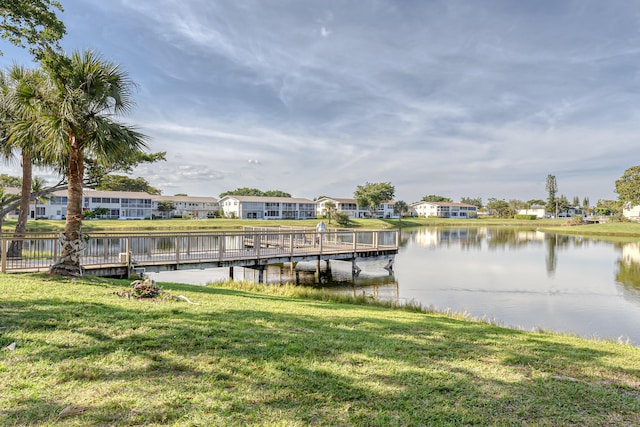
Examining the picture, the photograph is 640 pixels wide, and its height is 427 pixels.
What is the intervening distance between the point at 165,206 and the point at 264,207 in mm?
20033

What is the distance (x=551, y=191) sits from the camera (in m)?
115

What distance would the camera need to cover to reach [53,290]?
26.6 ft

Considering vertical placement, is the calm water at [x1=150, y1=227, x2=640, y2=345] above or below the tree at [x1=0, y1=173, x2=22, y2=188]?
below

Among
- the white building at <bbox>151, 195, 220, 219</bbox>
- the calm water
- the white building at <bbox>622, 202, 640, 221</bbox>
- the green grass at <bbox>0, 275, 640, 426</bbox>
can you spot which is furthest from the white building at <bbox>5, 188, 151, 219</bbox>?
the white building at <bbox>622, 202, 640, 221</bbox>

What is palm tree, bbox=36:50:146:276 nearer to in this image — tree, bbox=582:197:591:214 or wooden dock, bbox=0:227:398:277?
wooden dock, bbox=0:227:398:277

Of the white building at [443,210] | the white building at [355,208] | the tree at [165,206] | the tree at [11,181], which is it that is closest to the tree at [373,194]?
the white building at [355,208]

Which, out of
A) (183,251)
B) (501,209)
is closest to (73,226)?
(183,251)

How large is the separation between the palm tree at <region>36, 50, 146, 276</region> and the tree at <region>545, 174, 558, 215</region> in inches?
5066

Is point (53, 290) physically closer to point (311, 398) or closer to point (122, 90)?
point (122, 90)

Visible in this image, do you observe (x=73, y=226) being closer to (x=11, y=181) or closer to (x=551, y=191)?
(x=11, y=181)

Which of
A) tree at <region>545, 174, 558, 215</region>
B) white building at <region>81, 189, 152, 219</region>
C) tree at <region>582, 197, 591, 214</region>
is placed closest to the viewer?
white building at <region>81, 189, 152, 219</region>

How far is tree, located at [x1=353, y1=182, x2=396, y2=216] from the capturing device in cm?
9235

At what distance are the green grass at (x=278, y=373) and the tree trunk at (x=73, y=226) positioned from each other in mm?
3589

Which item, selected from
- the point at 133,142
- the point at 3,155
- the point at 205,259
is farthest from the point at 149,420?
the point at 3,155
